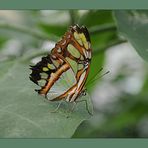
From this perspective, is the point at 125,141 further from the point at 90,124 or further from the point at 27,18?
the point at 90,124

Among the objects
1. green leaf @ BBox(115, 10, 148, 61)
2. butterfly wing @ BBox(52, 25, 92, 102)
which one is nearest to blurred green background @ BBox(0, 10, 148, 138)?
green leaf @ BBox(115, 10, 148, 61)

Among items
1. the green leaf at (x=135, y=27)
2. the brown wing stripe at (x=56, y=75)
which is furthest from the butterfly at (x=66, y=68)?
the green leaf at (x=135, y=27)

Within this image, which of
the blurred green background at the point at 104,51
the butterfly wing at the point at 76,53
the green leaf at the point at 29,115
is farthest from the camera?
the blurred green background at the point at 104,51

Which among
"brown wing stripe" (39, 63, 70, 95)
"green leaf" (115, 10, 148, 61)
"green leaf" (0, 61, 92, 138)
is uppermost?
"green leaf" (115, 10, 148, 61)

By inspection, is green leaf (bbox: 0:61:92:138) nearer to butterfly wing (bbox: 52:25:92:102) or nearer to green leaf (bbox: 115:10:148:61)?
butterfly wing (bbox: 52:25:92:102)

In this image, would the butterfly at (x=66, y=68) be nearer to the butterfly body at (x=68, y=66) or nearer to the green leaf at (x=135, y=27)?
the butterfly body at (x=68, y=66)

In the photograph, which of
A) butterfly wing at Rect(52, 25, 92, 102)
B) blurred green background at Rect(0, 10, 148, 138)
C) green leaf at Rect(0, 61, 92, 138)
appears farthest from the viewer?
blurred green background at Rect(0, 10, 148, 138)

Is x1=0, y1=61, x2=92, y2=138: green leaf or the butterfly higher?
the butterfly

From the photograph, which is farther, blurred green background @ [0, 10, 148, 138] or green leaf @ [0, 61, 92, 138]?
blurred green background @ [0, 10, 148, 138]
